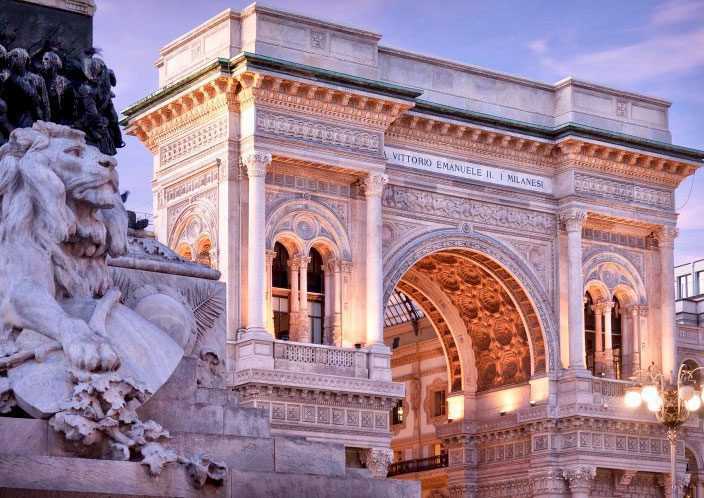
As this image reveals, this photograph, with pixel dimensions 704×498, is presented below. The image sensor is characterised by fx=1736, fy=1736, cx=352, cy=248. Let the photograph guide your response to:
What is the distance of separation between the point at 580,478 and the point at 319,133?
1014 cm

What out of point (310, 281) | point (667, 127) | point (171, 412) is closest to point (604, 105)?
point (667, 127)

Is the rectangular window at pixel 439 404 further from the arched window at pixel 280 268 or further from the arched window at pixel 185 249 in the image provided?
the arched window at pixel 185 249

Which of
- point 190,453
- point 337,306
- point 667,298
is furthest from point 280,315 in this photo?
point 190,453

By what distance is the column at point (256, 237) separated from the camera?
35938 mm

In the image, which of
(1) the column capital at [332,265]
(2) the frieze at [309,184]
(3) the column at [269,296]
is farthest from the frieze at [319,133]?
(3) the column at [269,296]

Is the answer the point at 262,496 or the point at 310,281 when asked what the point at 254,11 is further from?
the point at 262,496

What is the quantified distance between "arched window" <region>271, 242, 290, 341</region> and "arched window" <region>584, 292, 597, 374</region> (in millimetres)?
8500

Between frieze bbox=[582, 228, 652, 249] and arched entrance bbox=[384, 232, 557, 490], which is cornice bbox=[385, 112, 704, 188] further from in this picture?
arched entrance bbox=[384, 232, 557, 490]

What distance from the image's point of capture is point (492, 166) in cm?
4128

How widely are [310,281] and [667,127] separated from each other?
1124 cm

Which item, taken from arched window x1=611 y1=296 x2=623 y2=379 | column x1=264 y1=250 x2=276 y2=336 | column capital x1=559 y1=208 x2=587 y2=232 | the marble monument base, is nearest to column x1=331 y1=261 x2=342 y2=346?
column x1=264 y1=250 x2=276 y2=336

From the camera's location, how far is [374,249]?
38.2 metres

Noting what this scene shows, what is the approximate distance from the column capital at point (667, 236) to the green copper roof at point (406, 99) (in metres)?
1.84

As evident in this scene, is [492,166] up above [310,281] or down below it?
above
